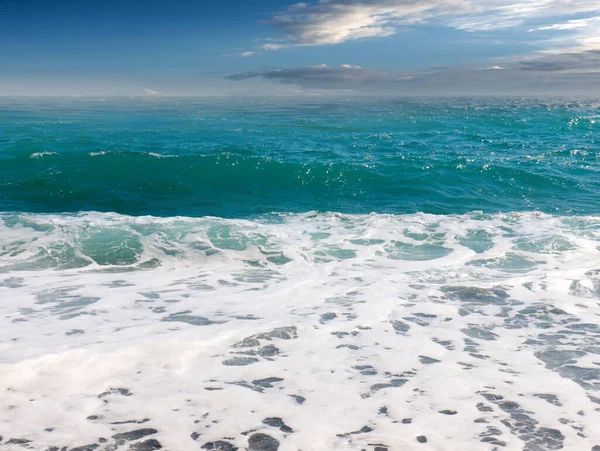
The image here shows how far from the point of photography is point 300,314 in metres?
6.41

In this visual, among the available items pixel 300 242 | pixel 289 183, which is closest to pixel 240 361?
pixel 300 242

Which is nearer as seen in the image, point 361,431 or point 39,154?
point 361,431

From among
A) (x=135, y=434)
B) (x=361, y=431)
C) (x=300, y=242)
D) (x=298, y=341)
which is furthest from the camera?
(x=300, y=242)

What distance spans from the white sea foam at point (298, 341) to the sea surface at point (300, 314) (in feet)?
0.09

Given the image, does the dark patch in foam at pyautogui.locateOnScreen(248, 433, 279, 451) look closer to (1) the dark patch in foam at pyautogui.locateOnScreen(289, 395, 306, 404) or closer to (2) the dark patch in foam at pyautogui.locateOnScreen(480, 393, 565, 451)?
(1) the dark patch in foam at pyautogui.locateOnScreen(289, 395, 306, 404)

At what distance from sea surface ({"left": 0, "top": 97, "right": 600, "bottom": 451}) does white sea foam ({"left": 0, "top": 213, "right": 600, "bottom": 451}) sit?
0.03 m

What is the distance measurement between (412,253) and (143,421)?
6698 millimetres

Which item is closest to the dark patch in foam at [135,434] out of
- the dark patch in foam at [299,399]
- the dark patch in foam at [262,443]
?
the dark patch in foam at [262,443]

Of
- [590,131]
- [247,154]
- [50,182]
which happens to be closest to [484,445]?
[50,182]

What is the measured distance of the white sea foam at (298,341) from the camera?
12.6ft

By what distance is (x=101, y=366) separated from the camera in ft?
15.5

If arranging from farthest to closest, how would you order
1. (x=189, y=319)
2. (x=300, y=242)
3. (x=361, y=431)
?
(x=300, y=242), (x=189, y=319), (x=361, y=431)

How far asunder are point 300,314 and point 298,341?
0.90 m

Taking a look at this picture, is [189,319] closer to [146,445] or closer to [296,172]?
[146,445]
